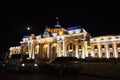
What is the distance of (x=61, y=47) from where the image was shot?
76188 mm

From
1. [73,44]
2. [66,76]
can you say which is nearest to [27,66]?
[66,76]

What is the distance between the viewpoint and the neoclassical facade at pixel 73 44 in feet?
215

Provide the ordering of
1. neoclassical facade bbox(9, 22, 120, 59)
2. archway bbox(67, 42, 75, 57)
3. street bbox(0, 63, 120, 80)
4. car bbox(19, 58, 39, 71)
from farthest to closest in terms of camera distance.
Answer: archway bbox(67, 42, 75, 57) → neoclassical facade bbox(9, 22, 120, 59) → car bbox(19, 58, 39, 71) → street bbox(0, 63, 120, 80)

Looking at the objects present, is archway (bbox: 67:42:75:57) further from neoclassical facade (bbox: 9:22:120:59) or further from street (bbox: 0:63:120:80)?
street (bbox: 0:63:120:80)

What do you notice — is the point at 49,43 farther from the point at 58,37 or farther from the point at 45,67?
the point at 45,67

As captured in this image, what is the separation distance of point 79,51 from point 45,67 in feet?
162

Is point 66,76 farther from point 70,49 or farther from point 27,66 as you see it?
point 70,49

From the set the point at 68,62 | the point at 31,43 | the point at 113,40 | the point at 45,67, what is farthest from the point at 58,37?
the point at 68,62

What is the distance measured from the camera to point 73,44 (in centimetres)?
7275

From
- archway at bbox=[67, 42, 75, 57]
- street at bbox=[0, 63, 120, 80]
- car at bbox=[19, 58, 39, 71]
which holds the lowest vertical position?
street at bbox=[0, 63, 120, 80]

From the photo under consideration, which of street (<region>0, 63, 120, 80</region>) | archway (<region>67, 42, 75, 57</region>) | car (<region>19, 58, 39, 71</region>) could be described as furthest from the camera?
archway (<region>67, 42, 75, 57</region>)

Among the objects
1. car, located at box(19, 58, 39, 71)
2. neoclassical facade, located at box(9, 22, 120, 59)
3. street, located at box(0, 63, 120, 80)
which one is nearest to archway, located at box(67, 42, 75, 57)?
neoclassical facade, located at box(9, 22, 120, 59)

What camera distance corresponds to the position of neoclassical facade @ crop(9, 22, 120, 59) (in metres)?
65.6

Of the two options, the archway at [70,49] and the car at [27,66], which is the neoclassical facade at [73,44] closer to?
the archway at [70,49]
